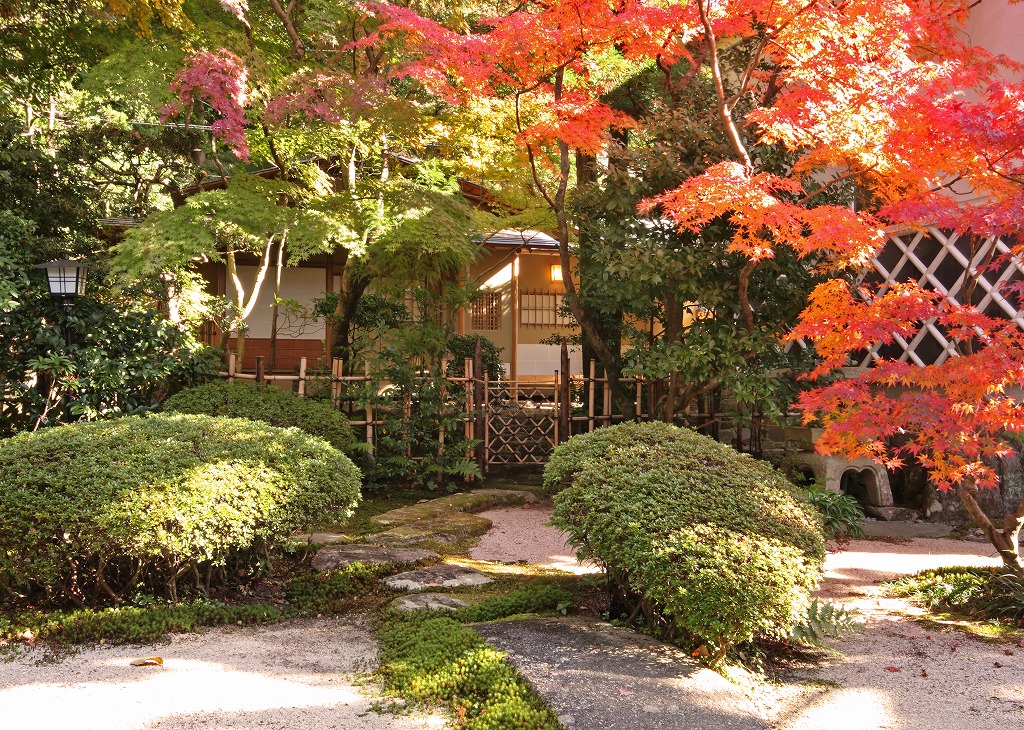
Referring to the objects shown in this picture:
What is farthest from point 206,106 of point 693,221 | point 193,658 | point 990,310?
point 990,310

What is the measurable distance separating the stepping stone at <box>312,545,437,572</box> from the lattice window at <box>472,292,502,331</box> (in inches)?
432

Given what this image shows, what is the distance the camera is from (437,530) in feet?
26.3

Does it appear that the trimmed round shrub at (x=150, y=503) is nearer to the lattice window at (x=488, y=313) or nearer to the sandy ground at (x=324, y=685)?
the sandy ground at (x=324, y=685)

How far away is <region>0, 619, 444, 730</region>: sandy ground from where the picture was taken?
12.1 ft

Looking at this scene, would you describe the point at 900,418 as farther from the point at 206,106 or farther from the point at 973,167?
the point at 206,106

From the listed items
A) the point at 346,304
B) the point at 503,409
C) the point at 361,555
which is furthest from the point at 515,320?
the point at 361,555

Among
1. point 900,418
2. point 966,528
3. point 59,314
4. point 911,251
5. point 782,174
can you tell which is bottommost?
point 966,528

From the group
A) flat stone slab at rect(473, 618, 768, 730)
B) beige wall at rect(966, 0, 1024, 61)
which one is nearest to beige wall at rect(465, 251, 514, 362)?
beige wall at rect(966, 0, 1024, 61)

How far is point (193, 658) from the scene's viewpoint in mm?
4477

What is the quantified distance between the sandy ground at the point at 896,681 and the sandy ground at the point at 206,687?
190 cm

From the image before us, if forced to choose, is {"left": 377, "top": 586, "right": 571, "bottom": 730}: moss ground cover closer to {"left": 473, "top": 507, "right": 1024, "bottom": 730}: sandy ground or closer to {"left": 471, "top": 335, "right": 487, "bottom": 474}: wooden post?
{"left": 473, "top": 507, "right": 1024, "bottom": 730}: sandy ground

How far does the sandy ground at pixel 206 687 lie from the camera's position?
12.1ft

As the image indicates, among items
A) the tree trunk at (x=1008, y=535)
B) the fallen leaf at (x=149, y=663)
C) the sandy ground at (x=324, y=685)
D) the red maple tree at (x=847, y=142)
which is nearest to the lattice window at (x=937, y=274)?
the red maple tree at (x=847, y=142)

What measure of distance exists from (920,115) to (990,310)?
14.8ft
